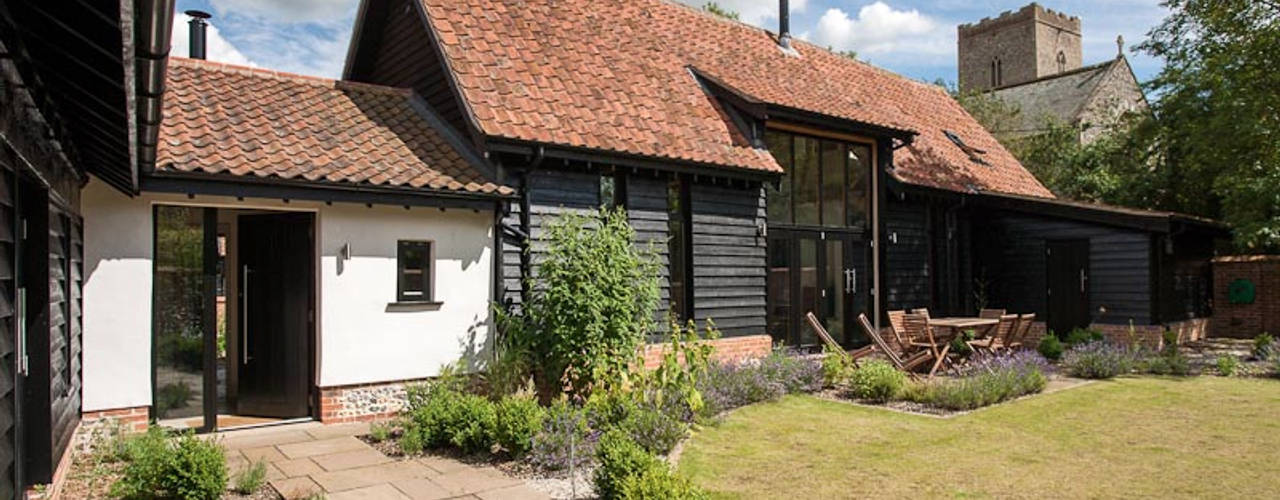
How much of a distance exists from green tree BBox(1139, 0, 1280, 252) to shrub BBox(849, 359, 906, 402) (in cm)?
896

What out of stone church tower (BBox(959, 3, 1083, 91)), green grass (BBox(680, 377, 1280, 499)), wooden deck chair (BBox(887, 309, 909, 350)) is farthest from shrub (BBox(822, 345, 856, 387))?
stone church tower (BBox(959, 3, 1083, 91))

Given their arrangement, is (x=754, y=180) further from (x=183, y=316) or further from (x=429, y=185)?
(x=183, y=316)

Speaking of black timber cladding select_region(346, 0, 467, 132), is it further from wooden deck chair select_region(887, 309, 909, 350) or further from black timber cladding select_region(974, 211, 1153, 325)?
black timber cladding select_region(974, 211, 1153, 325)

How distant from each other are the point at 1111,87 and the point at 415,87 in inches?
1314

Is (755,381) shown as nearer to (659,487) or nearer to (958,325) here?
(958,325)

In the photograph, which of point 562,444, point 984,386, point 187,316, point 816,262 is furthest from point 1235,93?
point 187,316

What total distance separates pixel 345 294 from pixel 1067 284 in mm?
14545

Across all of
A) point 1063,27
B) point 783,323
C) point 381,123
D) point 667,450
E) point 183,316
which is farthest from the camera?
point 1063,27

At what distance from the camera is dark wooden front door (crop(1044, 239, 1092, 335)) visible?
16.8 m

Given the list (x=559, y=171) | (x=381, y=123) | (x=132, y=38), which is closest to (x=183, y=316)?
(x=381, y=123)

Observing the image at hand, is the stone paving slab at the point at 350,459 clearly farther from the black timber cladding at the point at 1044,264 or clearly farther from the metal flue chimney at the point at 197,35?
the black timber cladding at the point at 1044,264

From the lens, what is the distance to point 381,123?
1080cm

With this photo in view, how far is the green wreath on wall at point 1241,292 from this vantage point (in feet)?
62.1

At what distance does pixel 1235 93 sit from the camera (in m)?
15.0
